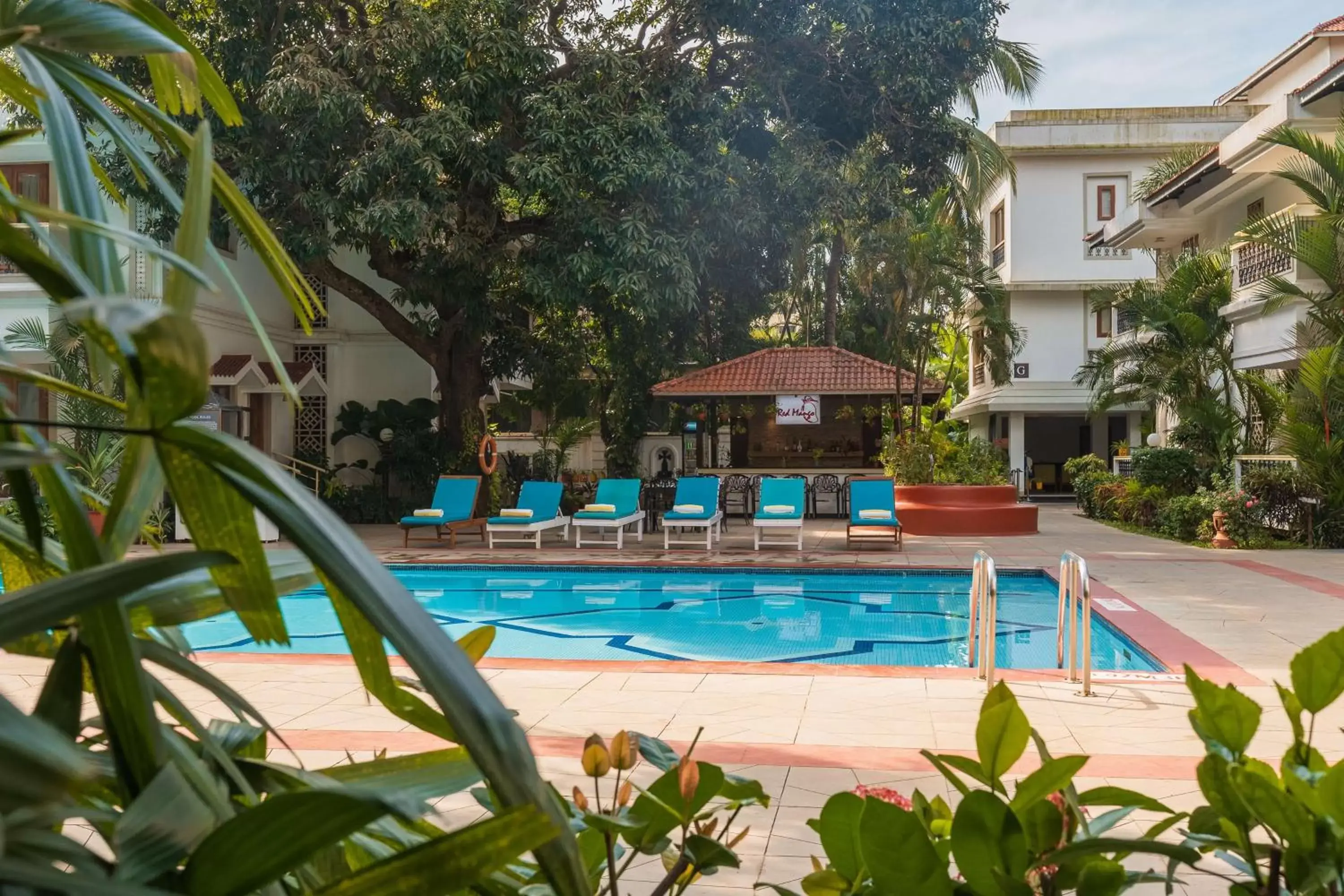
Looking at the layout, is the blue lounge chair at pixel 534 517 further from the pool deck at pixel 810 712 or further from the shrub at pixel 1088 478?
the shrub at pixel 1088 478

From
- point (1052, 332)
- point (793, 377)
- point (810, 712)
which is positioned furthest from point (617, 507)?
point (1052, 332)

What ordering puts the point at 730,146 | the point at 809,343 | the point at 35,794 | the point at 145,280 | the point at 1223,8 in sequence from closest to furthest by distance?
the point at 35,794 → the point at 730,146 → the point at 145,280 → the point at 1223,8 → the point at 809,343

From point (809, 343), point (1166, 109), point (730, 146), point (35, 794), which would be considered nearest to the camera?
point (35, 794)

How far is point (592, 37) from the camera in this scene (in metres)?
16.7

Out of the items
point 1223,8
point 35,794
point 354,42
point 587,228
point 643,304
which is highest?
point 1223,8

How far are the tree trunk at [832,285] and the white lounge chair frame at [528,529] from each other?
1141cm

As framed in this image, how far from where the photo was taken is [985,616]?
6.41 m

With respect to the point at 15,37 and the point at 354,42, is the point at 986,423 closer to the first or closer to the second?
the point at 354,42

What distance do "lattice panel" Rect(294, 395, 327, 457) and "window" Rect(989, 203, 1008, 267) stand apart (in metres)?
17.1

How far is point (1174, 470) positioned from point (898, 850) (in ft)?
62.4

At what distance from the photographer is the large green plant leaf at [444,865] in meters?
0.56

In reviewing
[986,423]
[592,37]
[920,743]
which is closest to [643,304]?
[592,37]

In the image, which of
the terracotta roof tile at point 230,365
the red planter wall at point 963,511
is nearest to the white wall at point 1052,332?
the red planter wall at point 963,511

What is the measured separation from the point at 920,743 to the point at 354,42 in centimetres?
1268
